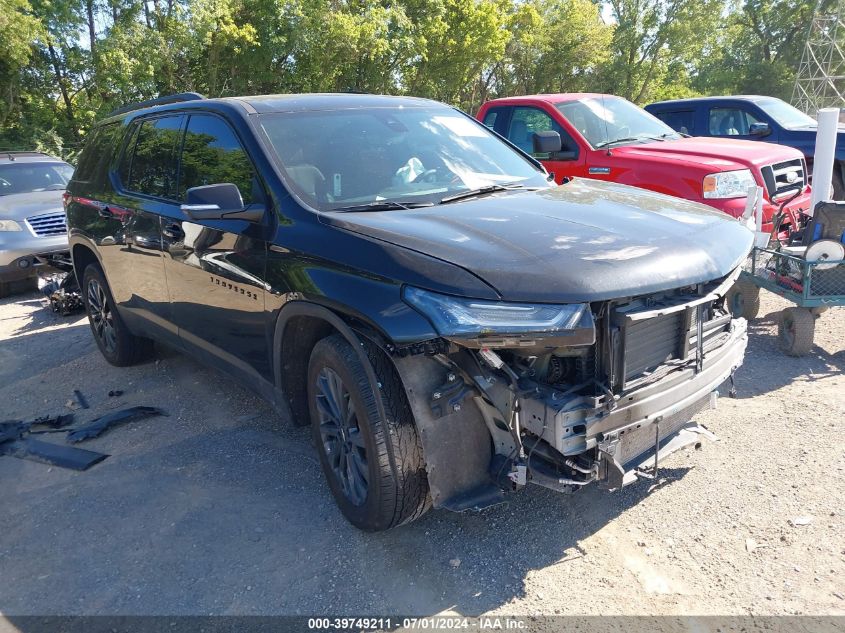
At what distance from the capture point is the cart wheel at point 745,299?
6027 millimetres

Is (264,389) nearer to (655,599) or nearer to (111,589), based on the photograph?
(111,589)

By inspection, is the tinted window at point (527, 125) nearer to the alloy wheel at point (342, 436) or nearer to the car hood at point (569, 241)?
the car hood at point (569, 241)

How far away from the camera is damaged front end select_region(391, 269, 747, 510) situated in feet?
8.32

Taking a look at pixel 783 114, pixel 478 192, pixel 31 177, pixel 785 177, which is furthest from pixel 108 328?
pixel 783 114

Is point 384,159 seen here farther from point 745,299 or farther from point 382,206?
point 745,299

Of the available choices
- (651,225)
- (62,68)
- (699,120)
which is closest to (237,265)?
(651,225)

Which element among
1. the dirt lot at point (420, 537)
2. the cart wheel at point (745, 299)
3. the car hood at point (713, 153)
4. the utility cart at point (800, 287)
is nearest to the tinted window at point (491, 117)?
the car hood at point (713, 153)

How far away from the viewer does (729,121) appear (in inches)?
380

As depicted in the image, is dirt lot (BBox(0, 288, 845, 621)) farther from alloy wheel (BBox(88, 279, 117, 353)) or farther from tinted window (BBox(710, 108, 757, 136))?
tinted window (BBox(710, 108, 757, 136))

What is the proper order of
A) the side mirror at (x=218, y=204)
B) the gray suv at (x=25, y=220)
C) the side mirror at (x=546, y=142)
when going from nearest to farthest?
1. the side mirror at (x=218, y=204)
2. the side mirror at (x=546, y=142)
3. the gray suv at (x=25, y=220)

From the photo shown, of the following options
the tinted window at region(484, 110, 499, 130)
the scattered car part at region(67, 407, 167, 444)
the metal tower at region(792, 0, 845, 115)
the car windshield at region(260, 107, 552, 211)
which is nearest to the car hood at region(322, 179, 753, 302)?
the car windshield at region(260, 107, 552, 211)

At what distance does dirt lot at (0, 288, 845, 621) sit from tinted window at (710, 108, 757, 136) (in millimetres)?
6085

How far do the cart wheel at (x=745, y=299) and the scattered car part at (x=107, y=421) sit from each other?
478 cm

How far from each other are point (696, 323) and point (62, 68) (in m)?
18.9
